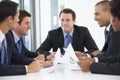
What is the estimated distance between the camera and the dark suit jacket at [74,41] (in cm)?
344

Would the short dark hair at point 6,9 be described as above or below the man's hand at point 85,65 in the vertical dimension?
above

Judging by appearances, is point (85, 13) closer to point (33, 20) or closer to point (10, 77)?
Result: point (33, 20)

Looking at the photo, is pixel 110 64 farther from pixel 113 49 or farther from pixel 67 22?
pixel 67 22

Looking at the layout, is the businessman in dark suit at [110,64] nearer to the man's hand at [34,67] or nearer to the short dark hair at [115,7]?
the short dark hair at [115,7]

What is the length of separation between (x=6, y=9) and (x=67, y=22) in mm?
1363

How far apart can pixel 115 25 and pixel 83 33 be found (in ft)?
3.69

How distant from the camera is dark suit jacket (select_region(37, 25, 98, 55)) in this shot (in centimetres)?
344

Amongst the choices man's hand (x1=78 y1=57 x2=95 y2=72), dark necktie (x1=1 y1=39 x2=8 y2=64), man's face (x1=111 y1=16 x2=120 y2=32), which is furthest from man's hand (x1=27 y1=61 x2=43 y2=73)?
man's face (x1=111 y1=16 x2=120 y2=32)

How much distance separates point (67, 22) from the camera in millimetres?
3498

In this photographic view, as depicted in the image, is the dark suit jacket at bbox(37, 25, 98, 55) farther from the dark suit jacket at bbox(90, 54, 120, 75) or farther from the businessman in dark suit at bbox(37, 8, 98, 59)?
the dark suit jacket at bbox(90, 54, 120, 75)

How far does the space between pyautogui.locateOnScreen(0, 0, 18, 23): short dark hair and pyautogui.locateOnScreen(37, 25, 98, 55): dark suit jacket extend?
1.13 m

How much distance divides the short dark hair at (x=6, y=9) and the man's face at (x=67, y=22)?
122 centimetres

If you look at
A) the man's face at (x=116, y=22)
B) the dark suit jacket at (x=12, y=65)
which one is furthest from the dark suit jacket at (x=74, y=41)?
the man's face at (x=116, y=22)

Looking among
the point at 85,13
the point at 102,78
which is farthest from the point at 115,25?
the point at 85,13
